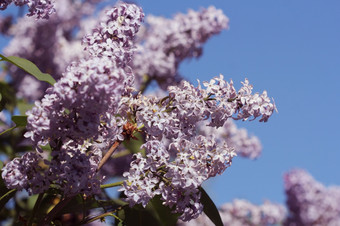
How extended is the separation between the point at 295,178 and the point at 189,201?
446 cm

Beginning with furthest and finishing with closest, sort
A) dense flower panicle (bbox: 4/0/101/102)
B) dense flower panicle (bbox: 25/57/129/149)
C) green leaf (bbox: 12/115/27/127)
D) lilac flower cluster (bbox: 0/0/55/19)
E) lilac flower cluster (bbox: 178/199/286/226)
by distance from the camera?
lilac flower cluster (bbox: 178/199/286/226) < dense flower panicle (bbox: 4/0/101/102) < lilac flower cluster (bbox: 0/0/55/19) < green leaf (bbox: 12/115/27/127) < dense flower panicle (bbox: 25/57/129/149)

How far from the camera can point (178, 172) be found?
1363 mm

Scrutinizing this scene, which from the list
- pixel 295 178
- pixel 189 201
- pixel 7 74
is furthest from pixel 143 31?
pixel 189 201

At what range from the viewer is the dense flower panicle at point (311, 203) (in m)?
5.16

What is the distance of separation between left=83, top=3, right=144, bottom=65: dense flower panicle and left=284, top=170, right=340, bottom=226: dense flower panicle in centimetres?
385

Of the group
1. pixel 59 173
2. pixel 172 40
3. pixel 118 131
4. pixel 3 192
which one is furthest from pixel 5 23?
pixel 59 173

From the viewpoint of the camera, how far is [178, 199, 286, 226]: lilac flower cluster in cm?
565

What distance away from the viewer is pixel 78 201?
1.77 meters

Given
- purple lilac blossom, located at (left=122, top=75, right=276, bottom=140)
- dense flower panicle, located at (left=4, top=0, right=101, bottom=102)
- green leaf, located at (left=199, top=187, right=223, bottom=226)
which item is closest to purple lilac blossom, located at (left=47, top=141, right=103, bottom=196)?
purple lilac blossom, located at (left=122, top=75, right=276, bottom=140)

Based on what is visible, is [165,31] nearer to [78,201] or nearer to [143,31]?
[143,31]

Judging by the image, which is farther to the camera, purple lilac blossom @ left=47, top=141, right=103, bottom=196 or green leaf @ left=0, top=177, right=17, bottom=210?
green leaf @ left=0, top=177, right=17, bottom=210

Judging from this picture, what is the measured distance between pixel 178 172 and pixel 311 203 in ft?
13.7

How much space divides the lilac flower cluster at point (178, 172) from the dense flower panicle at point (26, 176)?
7.6 inches

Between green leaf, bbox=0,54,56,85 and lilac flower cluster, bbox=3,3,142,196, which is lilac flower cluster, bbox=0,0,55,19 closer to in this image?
green leaf, bbox=0,54,56,85
